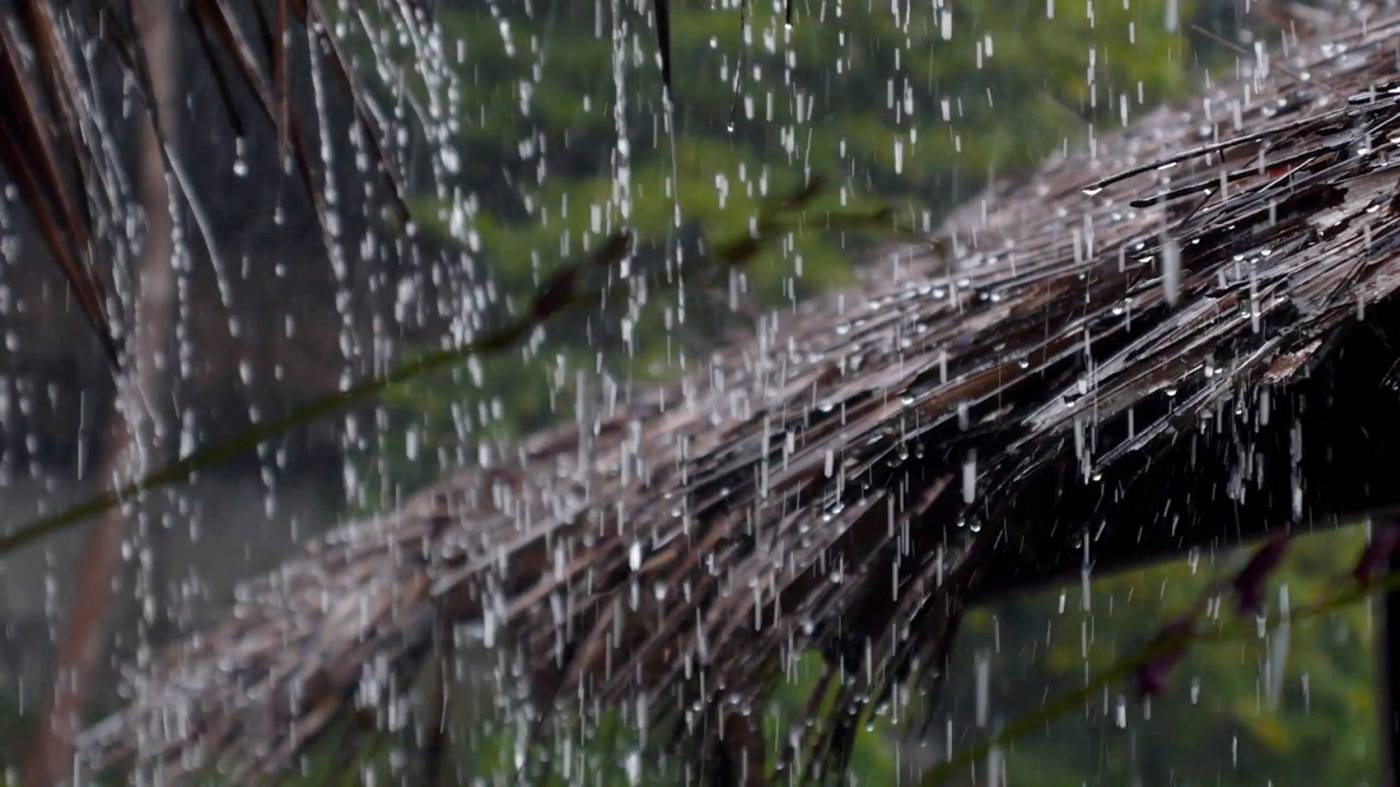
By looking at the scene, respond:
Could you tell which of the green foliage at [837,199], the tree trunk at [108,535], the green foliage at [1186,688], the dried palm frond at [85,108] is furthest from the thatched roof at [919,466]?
the green foliage at [1186,688]

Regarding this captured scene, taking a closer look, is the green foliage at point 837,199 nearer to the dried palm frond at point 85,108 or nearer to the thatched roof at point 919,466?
the thatched roof at point 919,466

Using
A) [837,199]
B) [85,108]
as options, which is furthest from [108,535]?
[85,108]

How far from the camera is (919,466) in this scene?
1.54 meters

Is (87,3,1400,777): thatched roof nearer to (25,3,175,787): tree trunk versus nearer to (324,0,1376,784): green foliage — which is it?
(25,3,175,787): tree trunk

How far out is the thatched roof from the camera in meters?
1.34

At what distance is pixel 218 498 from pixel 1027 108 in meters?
4.71

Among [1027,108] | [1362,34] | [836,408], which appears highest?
[1362,34]

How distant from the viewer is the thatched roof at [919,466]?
4.41 feet

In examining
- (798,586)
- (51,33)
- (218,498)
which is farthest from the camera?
(218,498)

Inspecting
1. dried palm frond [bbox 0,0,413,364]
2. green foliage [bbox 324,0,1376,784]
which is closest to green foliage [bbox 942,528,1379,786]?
green foliage [bbox 324,0,1376,784]

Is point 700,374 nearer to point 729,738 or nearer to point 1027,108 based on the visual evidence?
point 729,738

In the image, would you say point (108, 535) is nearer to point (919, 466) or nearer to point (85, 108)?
point (919, 466)

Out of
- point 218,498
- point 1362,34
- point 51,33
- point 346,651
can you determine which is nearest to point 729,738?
point 346,651

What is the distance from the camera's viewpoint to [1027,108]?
8.19 meters
